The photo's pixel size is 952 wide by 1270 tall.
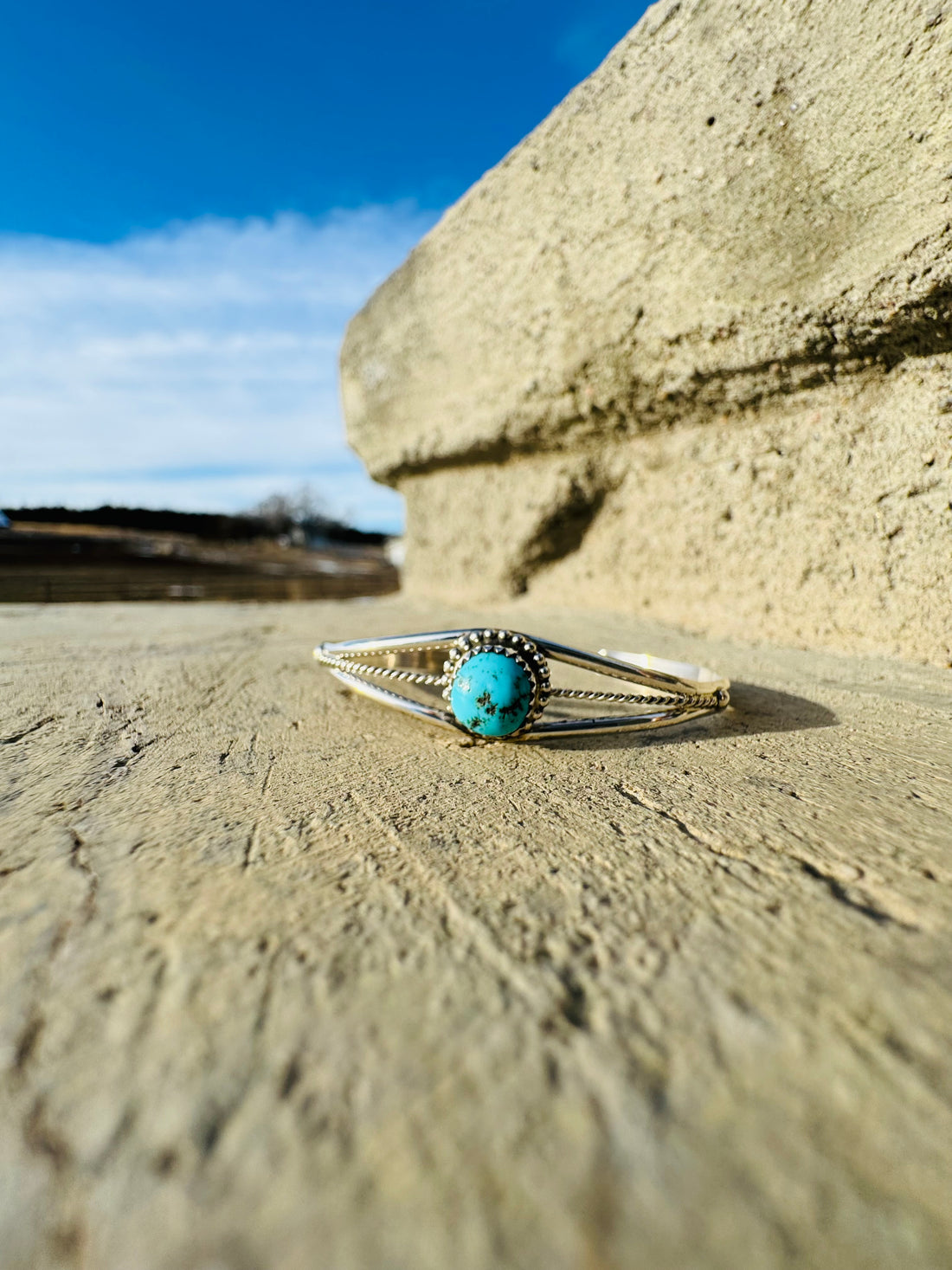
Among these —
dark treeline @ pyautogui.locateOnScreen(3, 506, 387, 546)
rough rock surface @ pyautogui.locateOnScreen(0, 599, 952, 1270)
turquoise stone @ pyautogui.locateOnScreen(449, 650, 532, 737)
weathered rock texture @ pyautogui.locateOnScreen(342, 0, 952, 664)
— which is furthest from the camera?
dark treeline @ pyautogui.locateOnScreen(3, 506, 387, 546)

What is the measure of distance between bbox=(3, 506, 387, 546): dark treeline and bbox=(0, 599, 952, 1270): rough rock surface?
32.8ft

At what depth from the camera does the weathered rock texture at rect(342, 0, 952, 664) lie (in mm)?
1009

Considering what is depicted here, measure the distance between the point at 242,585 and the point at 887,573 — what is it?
4.09 metres

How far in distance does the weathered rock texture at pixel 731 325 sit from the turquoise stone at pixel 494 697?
0.70 meters

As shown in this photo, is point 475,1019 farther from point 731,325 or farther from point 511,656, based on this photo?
point 731,325

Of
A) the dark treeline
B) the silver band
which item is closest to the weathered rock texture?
the silver band

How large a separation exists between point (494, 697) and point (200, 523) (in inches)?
446

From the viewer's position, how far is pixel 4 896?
0.46m

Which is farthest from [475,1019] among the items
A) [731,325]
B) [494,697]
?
[731,325]

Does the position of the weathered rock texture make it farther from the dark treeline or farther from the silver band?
the dark treeline

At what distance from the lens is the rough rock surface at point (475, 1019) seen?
268mm

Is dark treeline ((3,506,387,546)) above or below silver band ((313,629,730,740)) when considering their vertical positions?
above

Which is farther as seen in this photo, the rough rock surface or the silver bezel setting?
the silver bezel setting

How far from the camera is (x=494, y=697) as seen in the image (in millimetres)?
824
